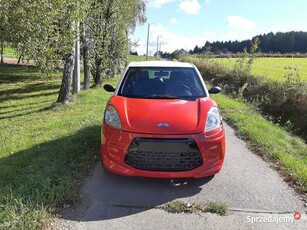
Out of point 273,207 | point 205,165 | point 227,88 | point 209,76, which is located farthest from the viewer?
point 209,76

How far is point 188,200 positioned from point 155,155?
676 mm

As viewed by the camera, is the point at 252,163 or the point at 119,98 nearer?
the point at 119,98

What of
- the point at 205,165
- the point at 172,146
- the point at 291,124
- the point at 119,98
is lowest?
the point at 291,124

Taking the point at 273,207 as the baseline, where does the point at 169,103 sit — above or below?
above

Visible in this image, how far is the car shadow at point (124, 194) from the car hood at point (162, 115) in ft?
2.55

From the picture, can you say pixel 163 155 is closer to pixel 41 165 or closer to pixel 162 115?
pixel 162 115

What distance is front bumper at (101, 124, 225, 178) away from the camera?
144 inches

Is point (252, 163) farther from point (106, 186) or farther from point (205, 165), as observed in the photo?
point (106, 186)

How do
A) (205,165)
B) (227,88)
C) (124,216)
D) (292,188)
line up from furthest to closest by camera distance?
(227,88)
(292,188)
(205,165)
(124,216)

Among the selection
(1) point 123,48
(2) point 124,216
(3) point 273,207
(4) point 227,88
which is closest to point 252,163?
(3) point 273,207

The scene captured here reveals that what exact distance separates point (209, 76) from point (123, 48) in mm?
6726

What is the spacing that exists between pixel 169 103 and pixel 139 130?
0.82 m

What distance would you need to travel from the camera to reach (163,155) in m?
3.66

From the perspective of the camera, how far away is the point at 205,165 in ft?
12.4
